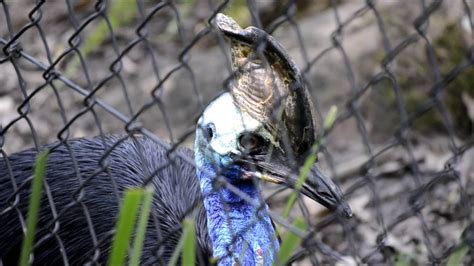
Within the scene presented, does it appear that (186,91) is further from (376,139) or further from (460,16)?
(460,16)

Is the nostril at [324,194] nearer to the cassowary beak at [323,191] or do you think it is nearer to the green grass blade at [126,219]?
the cassowary beak at [323,191]

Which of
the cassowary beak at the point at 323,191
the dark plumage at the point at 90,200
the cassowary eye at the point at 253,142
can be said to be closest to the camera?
the cassowary beak at the point at 323,191

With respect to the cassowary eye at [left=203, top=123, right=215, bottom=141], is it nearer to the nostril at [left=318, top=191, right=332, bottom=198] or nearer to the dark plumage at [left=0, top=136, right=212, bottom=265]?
the dark plumage at [left=0, top=136, right=212, bottom=265]

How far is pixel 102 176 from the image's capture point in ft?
11.7

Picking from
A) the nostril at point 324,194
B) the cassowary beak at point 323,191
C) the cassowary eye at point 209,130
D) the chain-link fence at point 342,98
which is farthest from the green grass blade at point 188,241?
the chain-link fence at point 342,98

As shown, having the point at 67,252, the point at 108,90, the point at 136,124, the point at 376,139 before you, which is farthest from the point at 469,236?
the point at 108,90

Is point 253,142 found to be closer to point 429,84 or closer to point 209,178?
point 209,178

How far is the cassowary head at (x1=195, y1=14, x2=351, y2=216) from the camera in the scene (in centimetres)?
269

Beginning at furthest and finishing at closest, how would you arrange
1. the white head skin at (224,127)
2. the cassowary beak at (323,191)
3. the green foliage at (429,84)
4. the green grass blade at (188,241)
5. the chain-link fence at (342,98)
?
the green foliage at (429,84) → the chain-link fence at (342,98) → the white head skin at (224,127) → the cassowary beak at (323,191) → the green grass blade at (188,241)

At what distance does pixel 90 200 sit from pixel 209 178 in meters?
0.51

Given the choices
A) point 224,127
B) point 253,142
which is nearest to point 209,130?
point 224,127

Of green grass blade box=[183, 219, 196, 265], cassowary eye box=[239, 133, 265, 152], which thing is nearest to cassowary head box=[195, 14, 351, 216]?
cassowary eye box=[239, 133, 265, 152]

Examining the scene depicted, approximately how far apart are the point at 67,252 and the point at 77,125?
8.73ft

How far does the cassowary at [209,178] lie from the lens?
8.97 ft
